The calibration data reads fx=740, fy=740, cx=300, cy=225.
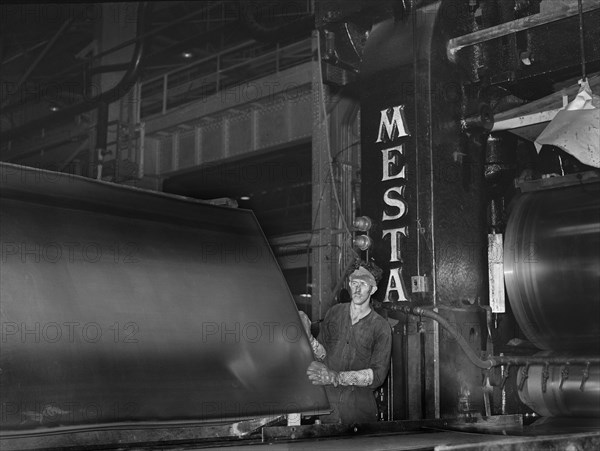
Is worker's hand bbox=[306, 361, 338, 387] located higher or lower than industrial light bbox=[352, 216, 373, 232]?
lower

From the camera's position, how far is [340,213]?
16.2ft

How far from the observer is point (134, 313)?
2.50m

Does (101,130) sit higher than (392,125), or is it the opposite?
(101,130)

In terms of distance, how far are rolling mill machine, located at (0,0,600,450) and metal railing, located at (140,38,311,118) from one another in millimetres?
3839

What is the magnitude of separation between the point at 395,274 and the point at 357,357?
607 mm

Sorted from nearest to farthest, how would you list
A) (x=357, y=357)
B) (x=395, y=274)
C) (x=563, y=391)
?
(x=357, y=357)
(x=563, y=391)
(x=395, y=274)

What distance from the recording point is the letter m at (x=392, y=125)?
14.6ft

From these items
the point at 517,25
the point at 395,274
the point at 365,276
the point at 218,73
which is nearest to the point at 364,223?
the point at 395,274

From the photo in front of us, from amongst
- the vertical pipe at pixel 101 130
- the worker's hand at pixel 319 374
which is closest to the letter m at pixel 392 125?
the worker's hand at pixel 319 374

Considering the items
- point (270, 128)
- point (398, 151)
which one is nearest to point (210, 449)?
point (398, 151)

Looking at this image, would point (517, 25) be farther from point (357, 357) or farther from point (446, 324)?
point (357, 357)

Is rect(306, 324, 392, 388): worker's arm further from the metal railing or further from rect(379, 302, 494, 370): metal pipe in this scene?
the metal railing

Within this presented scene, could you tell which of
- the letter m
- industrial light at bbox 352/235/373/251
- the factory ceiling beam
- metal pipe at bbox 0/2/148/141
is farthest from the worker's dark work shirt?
metal pipe at bbox 0/2/148/141

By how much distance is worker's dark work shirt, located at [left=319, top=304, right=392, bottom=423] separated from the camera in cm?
393
